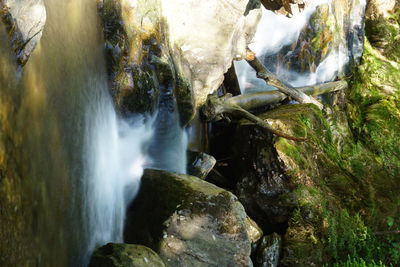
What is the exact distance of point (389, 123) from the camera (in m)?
9.00

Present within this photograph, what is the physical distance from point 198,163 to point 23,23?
12.1 ft

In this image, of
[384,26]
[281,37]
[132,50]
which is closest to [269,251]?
[132,50]

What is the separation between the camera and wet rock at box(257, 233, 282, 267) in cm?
543

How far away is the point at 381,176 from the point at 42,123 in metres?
6.52

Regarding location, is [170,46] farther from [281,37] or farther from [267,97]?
[281,37]

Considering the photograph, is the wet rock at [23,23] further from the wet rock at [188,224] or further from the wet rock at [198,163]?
the wet rock at [198,163]

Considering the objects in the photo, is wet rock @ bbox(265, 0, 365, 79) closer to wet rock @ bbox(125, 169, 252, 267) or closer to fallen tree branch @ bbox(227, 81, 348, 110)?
fallen tree branch @ bbox(227, 81, 348, 110)

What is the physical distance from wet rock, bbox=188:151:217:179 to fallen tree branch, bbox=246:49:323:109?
195 cm

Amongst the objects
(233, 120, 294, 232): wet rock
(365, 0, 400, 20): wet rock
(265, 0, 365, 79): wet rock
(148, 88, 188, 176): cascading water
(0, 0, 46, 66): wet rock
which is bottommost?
(233, 120, 294, 232): wet rock

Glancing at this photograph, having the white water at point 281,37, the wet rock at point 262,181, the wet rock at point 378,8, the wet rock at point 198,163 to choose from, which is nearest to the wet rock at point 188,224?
the wet rock at point 198,163

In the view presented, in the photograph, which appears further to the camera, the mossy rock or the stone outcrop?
the mossy rock

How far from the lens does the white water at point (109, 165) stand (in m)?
3.41

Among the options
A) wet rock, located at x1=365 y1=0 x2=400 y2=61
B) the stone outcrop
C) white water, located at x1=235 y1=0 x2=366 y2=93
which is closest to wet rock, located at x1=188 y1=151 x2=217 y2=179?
the stone outcrop

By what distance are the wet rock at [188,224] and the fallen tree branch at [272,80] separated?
3.10 m
